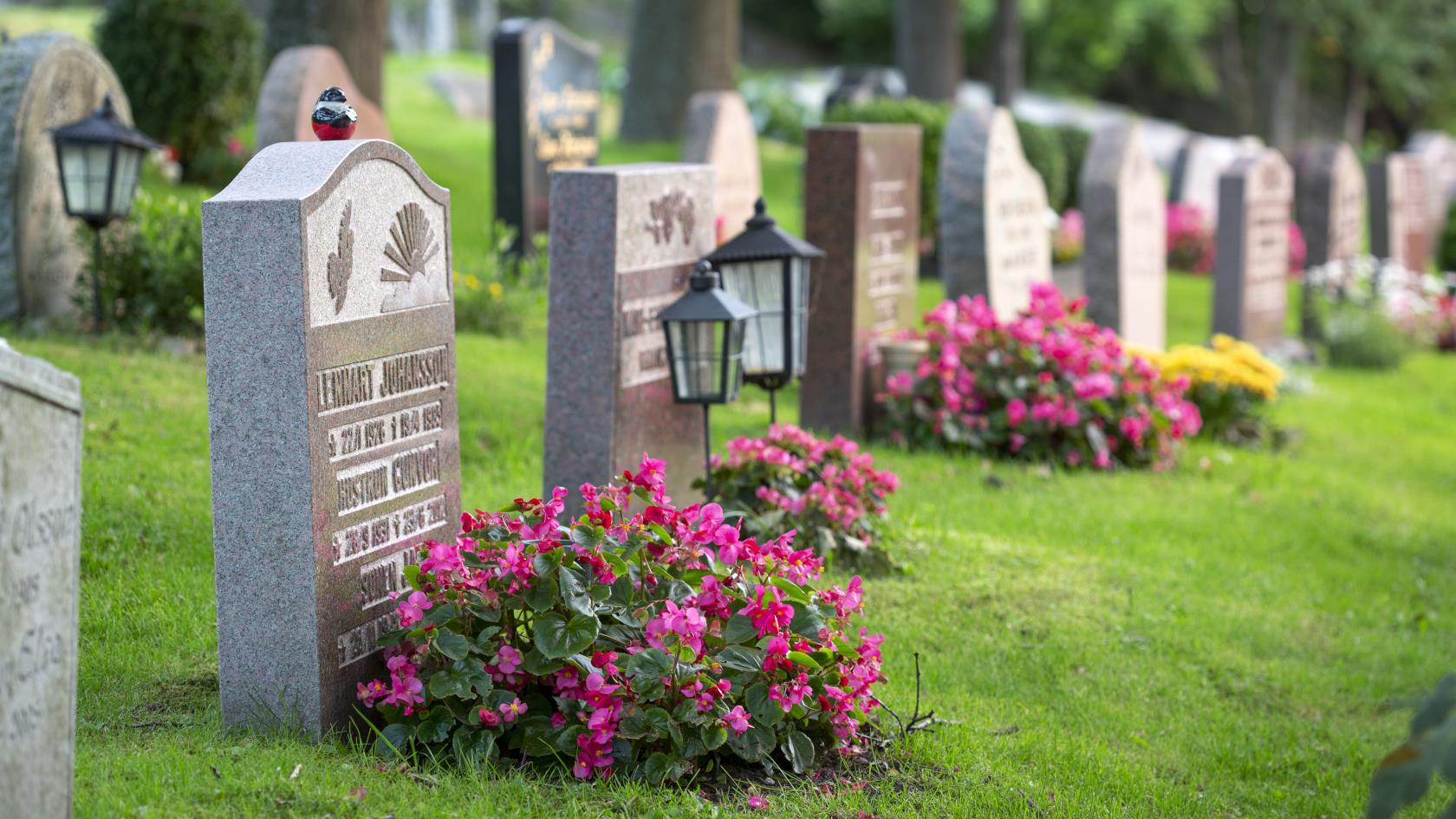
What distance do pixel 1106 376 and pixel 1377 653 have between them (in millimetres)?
2606

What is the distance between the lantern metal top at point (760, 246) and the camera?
5863mm

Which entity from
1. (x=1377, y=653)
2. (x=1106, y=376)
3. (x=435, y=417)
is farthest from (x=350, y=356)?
(x=1106, y=376)

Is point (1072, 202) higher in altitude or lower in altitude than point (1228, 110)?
lower

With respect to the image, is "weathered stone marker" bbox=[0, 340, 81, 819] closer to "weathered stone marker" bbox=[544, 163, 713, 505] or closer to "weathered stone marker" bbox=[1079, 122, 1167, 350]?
"weathered stone marker" bbox=[544, 163, 713, 505]

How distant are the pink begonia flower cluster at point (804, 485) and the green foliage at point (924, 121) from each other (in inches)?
339

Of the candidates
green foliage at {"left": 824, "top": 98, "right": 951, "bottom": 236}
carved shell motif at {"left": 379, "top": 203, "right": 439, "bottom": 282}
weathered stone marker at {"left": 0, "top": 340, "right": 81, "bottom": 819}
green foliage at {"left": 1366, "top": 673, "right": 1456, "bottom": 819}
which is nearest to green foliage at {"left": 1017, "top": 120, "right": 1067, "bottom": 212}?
green foliage at {"left": 824, "top": 98, "right": 951, "bottom": 236}

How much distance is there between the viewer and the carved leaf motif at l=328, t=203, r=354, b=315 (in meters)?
3.81

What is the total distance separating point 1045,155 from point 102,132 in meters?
13.1

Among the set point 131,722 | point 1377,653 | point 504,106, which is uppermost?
point 504,106

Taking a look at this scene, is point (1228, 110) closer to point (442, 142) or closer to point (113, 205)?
point (442, 142)

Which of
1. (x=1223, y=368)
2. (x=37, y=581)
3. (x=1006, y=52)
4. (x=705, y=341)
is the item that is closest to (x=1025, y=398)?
(x=1223, y=368)

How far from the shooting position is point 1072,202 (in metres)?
20.2

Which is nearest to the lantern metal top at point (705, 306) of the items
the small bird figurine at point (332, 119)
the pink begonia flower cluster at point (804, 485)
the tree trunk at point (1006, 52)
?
the pink begonia flower cluster at point (804, 485)

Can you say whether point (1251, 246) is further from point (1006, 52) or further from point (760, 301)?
point (1006, 52)
